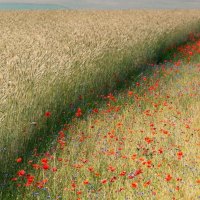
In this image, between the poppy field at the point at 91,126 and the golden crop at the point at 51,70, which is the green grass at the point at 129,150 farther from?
the golden crop at the point at 51,70

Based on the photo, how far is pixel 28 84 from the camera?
405 cm

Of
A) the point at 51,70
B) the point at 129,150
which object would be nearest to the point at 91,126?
the point at 129,150

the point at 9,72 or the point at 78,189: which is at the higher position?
the point at 9,72

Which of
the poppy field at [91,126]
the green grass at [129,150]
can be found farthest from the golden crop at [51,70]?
the green grass at [129,150]

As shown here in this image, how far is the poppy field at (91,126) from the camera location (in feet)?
11.7

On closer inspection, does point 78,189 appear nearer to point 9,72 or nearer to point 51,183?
point 51,183

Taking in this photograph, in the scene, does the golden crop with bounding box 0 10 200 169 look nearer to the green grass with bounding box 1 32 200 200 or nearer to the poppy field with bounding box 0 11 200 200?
the poppy field with bounding box 0 11 200 200

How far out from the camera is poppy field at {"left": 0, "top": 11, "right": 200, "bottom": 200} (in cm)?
357

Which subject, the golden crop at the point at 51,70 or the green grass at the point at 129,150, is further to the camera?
the golden crop at the point at 51,70

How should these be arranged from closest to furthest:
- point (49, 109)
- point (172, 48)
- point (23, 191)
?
point (23, 191), point (49, 109), point (172, 48)

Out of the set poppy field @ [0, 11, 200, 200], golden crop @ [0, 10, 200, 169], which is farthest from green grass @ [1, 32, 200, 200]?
golden crop @ [0, 10, 200, 169]

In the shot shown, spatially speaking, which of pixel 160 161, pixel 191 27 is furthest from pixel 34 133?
pixel 191 27

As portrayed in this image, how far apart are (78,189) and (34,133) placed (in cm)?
106

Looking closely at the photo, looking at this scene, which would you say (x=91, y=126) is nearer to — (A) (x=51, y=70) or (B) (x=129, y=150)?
(B) (x=129, y=150)
